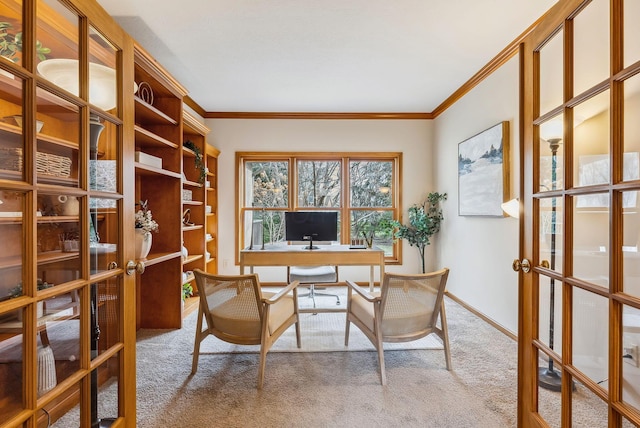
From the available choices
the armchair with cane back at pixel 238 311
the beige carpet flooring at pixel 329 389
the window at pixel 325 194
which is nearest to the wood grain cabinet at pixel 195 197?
the window at pixel 325 194

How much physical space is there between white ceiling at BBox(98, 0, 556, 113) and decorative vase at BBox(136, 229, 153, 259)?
161cm

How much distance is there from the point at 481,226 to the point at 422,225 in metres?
1.08

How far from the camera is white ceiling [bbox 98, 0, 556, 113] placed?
231 centimetres

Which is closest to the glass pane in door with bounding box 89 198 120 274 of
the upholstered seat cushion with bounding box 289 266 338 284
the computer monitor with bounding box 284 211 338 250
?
the upholstered seat cushion with bounding box 289 266 338 284

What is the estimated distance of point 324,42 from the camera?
276 cm

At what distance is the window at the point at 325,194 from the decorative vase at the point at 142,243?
226 cm

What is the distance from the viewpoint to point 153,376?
2268 millimetres

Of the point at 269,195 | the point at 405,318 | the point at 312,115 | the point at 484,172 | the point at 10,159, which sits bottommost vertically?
the point at 405,318

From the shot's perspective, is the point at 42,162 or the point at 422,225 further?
the point at 422,225

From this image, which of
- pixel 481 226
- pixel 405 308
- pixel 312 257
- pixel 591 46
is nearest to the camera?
pixel 591 46

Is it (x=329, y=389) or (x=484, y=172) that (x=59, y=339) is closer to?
(x=329, y=389)

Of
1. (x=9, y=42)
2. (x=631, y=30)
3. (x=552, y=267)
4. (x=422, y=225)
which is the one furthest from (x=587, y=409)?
(x=422, y=225)

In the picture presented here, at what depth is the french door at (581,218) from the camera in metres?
1.00

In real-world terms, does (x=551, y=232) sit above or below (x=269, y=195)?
below
